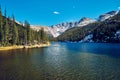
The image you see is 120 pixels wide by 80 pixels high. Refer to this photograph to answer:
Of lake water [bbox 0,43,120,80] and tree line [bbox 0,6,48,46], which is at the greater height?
tree line [bbox 0,6,48,46]

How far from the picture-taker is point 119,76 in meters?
44.3

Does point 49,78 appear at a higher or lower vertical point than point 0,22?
lower

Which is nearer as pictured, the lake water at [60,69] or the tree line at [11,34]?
the lake water at [60,69]

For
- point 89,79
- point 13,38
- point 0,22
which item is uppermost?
point 0,22

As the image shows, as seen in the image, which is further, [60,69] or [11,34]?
[11,34]

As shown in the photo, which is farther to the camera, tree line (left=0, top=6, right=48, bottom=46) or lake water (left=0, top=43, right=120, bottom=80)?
tree line (left=0, top=6, right=48, bottom=46)

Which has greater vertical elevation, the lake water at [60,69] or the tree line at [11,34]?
the tree line at [11,34]

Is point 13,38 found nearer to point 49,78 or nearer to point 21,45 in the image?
point 21,45

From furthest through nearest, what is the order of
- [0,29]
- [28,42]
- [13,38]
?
[28,42]
[13,38]
[0,29]

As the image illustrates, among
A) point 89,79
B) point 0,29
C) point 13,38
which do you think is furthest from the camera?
point 13,38

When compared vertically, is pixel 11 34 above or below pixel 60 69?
above

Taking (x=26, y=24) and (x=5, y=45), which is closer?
(x=5, y=45)

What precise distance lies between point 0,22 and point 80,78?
371ft

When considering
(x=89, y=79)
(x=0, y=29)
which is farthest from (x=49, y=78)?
(x=0, y=29)
